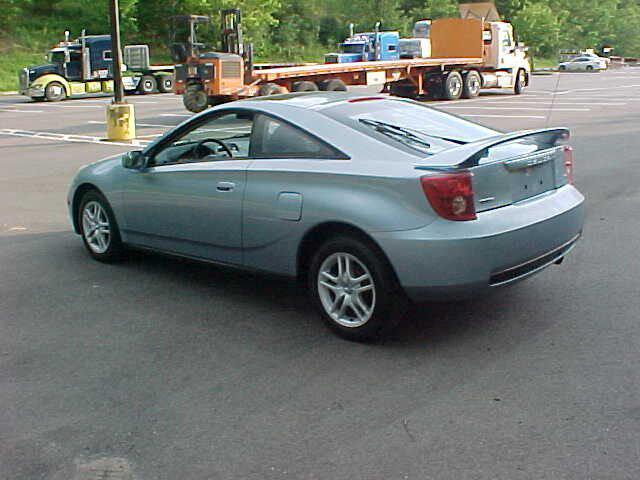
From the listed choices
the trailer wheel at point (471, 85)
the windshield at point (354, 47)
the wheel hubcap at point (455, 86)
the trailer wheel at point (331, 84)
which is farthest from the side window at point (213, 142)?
the windshield at point (354, 47)

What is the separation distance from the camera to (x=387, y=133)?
18.0ft

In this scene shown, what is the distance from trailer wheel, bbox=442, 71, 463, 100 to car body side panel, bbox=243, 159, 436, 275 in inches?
989

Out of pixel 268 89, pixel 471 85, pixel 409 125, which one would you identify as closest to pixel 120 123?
pixel 268 89

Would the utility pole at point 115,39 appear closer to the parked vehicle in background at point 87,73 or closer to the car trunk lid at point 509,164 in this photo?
the car trunk lid at point 509,164

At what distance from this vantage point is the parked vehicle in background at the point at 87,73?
34.2 m

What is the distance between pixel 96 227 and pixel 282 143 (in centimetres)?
234

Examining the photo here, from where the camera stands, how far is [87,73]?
36125 millimetres

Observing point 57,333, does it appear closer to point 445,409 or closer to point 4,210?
point 445,409

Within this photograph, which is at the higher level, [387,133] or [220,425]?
[387,133]

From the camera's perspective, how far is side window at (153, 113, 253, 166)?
609cm

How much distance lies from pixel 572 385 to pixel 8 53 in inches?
2088

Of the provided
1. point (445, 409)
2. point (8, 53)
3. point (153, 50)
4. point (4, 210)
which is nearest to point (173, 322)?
point (445, 409)

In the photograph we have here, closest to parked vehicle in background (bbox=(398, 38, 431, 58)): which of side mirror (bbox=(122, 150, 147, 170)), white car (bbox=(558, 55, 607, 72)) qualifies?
side mirror (bbox=(122, 150, 147, 170))

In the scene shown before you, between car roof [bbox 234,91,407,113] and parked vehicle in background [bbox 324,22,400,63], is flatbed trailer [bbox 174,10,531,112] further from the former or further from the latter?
car roof [bbox 234,91,407,113]
